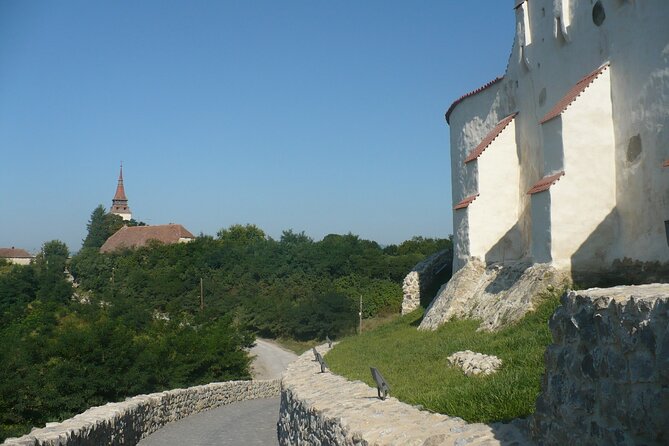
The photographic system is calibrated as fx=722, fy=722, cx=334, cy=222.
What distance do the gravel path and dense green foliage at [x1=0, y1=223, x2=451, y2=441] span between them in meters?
4.93

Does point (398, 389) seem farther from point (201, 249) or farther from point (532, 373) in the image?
point (201, 249)

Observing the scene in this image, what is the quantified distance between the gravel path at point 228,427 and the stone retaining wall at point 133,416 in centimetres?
23

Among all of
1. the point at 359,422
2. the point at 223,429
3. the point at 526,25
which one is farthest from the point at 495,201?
the point at 359,422

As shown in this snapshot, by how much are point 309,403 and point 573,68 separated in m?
8.82

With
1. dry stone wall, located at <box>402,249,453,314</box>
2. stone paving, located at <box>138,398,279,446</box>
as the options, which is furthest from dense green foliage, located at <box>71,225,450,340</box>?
stone paving, located at <box>138,398,279,446</box>

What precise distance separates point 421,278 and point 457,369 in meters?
14.0

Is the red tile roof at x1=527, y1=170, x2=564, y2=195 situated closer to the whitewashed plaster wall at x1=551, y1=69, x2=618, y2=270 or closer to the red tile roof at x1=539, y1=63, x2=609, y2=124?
the whitewashed plaster wall at x1=551, y1=69, x2=618, y2=270

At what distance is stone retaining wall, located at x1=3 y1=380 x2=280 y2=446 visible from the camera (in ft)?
29.1

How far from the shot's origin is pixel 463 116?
800 inches

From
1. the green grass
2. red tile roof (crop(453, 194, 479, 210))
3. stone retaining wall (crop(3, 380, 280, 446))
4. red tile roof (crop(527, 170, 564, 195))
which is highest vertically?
red tile roof (crop(453, 194, 479, 210))

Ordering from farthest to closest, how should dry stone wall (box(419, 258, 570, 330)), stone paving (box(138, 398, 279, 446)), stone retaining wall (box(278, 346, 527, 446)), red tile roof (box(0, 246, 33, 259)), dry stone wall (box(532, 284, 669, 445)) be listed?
red tile roof (box(0, 246, 33, 259))
stone paving (box(138, 398, 279, 446))
dry stone wall (box(419, 258, 570, 330))
stone retaining wall (box(278, 346, 527, 446))
dry stone wall (box(532, 284, 669, 445))

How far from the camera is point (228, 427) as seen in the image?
49.5ft

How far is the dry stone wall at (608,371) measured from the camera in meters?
3.77

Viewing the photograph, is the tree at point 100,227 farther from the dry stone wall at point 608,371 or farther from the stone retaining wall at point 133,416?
the dry stone wall at point 608,371
